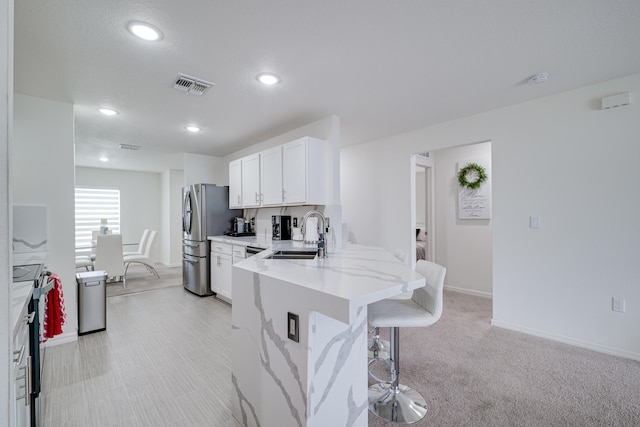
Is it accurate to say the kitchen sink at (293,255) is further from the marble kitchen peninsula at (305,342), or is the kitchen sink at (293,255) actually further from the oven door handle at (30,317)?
the oven door handle at (30,317)

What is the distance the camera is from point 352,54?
83.2 inches

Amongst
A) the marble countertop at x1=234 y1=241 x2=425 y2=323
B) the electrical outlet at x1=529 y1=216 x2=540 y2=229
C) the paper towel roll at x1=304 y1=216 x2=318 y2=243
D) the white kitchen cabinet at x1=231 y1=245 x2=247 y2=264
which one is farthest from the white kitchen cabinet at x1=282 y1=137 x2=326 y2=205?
the electrical outlet at x1=529 y1=216 x2=540 y2=229

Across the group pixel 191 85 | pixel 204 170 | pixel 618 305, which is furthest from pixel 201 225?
pixel 618 305

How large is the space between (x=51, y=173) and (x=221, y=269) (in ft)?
7.21

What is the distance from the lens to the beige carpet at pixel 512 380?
1.74 metres

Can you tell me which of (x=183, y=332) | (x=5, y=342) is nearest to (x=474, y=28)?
(x=5, y=342)

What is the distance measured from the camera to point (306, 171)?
130 inches

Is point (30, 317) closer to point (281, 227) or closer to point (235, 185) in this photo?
point (281, 227)

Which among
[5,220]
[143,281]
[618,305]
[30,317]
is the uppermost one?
[5,220]

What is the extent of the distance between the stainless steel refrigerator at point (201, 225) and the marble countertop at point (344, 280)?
306 cm

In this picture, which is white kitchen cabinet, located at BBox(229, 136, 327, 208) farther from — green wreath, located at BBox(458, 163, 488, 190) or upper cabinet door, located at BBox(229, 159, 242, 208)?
green wreath, located at BBox(458, 163, 488, 190)

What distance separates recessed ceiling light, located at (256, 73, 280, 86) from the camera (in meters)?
2.42

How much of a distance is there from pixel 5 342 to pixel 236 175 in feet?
13.2

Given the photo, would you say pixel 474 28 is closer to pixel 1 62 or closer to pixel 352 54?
pixel 352 54
